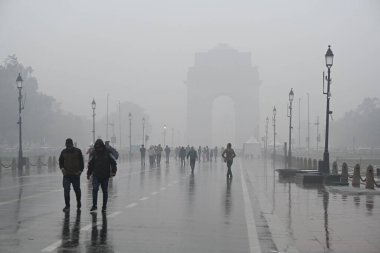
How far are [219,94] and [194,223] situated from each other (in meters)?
148

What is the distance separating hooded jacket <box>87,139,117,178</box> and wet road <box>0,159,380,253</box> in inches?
36.1

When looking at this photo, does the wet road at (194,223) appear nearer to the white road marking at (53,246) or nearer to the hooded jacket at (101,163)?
the white road marking at (53,246)

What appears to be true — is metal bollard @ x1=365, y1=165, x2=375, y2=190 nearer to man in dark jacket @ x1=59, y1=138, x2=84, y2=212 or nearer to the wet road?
the wet road

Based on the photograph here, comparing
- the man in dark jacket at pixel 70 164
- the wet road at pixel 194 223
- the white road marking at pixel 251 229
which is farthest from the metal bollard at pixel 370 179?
the man in dark jacket at pixel 70 164

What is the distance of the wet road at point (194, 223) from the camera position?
970 centimetres

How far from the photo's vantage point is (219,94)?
15988cm

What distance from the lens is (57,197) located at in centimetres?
1842

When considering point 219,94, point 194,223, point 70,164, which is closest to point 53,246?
point 194,223

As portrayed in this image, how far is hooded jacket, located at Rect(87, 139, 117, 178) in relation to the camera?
47.4ft

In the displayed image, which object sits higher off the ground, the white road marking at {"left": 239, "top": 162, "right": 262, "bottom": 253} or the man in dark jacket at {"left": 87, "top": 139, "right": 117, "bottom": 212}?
the man in dark jacket at {"left": 87, "top": 139, "right": 117, "bottom": 212}

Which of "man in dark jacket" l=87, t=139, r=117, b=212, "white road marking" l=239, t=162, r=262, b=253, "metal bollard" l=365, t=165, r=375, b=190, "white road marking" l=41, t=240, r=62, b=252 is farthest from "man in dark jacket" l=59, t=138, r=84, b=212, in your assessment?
"metal bollard" l=365, t=165, r=375, b=190

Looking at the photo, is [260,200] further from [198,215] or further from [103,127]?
[103,127]

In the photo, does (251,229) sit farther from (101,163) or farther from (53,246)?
(101,163)

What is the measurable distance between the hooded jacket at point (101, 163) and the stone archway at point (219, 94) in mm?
142897
